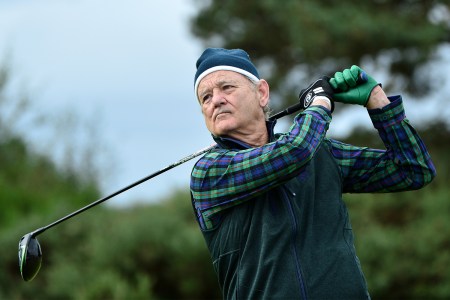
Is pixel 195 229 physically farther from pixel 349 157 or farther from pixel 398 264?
pixel 349 157

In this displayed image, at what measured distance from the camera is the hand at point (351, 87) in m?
3.62

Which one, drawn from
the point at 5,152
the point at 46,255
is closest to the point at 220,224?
the point at 46,255

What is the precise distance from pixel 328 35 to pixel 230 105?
938 centimetres

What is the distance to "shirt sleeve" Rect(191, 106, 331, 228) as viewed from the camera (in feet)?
10.7

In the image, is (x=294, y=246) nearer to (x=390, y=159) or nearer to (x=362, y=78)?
(x=390, y=159)

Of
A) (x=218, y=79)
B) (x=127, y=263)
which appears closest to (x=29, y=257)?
(x=218, y=79)

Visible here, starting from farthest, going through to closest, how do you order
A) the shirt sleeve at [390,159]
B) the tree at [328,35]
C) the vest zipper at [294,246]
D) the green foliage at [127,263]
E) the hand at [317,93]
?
1. the tree at [328,35]
2. the green foliage at [127,263]
3. the shirt sleeve at [390,159]
4. the hand at [317,93]
5. the vest zipper at [294,246]

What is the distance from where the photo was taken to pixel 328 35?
1273cm

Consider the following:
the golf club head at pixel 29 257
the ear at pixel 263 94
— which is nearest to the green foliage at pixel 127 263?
the golf club head at pixel 29 257

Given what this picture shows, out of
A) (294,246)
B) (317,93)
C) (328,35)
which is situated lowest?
(294,246)

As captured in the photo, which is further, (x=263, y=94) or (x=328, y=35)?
(x=328, y=35)

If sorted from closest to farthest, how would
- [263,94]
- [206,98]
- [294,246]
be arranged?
[294,246], [206,98], [263,94]

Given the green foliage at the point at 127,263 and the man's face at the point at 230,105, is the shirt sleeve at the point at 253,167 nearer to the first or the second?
the man's face at the point at 230,105

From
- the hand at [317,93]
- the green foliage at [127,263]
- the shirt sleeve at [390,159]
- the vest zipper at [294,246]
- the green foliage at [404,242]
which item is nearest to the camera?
the vest zipper at [294,246]
